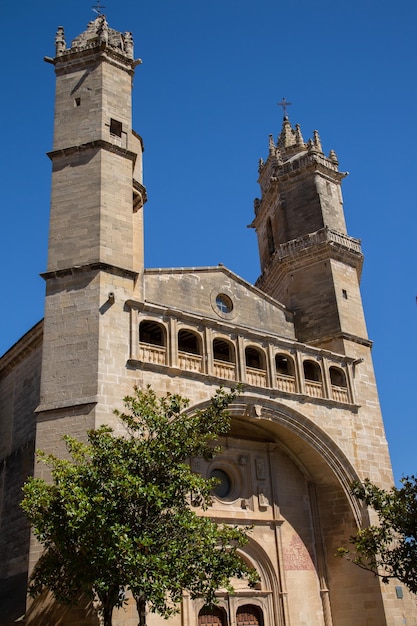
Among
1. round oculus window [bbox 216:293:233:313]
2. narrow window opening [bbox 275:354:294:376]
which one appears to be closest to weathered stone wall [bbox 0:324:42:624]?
round oculus window [bbox 216:293:233:313]

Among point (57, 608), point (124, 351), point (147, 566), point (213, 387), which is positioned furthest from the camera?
point (213, 387)

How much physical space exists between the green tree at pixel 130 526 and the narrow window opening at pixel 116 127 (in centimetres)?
1114

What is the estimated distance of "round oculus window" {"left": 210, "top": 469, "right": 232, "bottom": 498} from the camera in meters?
20.1

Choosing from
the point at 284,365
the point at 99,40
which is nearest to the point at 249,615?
the point at 284,365

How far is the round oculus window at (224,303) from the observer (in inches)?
893

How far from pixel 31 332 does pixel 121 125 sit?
7233 millimetres

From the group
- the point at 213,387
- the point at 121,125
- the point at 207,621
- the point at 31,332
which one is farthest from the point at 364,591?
the point at 121,125

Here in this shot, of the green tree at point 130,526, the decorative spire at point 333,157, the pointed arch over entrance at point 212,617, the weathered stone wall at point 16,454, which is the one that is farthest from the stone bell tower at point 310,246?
the green tree at point 130,526

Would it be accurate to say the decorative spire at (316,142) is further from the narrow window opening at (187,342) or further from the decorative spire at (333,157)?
the narrow window opening at (187,342)

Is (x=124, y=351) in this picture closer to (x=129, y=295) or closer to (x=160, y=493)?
(x=129, y=295)

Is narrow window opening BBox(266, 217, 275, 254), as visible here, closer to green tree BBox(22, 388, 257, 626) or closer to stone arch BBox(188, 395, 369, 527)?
stone arch BBox(188, 395, 369, 527)

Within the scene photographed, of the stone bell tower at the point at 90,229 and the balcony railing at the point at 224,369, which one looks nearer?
the stone bell tower at the point at 90,229

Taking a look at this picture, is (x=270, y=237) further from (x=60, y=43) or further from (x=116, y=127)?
(x=60, y=43)

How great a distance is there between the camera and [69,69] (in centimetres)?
2256
